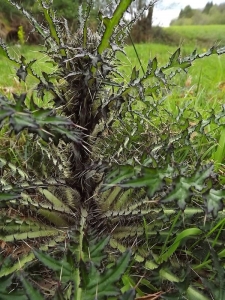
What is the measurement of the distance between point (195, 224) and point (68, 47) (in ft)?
1.88

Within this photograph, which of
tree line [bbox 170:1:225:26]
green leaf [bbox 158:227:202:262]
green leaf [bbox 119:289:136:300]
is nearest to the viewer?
green leaf [bbox 119:289:136:300]

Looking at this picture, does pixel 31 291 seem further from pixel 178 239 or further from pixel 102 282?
pixel 178 239

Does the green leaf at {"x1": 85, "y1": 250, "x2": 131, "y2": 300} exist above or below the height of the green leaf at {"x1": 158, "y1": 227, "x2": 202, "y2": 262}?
above

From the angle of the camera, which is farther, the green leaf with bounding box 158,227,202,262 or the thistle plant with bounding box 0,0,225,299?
the green leaf with bounding box 158,227,202,262

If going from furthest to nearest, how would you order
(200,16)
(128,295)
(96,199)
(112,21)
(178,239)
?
(200,16), (96,199), (178,239), (112,21), (128,295)

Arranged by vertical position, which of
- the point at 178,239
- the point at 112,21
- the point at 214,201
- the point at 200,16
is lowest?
the point at 200,16

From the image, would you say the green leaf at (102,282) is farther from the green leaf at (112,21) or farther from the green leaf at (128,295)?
the green leaf at (112,21)

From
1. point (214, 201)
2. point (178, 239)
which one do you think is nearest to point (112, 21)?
point (214, 201)

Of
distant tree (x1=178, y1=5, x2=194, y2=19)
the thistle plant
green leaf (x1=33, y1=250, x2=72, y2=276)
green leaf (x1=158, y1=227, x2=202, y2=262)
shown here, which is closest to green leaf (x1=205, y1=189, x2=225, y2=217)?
the thistle plant

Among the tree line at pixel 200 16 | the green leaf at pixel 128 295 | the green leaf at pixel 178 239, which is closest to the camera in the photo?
the green leaf at pixel 128 295

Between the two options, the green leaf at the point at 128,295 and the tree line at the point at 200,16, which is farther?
the tree line at the point at 200,16

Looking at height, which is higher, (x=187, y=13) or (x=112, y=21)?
(x=112, y=21)

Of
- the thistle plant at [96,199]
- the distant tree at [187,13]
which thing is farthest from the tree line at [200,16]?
the thistle plant at [96,199]

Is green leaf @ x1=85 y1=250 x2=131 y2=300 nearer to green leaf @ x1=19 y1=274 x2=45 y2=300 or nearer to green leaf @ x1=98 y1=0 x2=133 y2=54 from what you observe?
green leaf @ x1=19 y1=274 x2=45 y2=300
